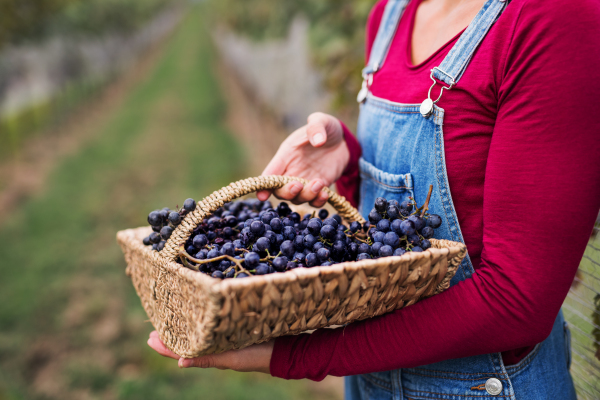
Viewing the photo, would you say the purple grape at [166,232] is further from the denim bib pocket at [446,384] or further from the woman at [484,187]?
the denim bib pocket at [446,384]

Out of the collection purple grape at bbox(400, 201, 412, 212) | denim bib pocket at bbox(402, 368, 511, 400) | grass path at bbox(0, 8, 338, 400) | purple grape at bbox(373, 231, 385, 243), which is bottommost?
grass path at bbox(0, 8, 338, 400)

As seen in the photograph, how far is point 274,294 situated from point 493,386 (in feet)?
2.24

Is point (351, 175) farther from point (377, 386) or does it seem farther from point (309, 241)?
point (377, 386)

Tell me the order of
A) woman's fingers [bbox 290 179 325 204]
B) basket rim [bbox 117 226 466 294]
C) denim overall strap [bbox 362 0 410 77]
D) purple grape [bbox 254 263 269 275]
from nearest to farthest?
1. basket rim [bbox 117 226 466 294]
2. purple grape [bbox 254 263 269 275]
3. woman's fingers [bbox 290 179 325 204]
4. denim overall strap [bbox 362 0 410 77]

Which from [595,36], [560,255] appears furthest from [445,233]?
[595,36]

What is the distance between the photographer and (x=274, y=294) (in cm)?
86

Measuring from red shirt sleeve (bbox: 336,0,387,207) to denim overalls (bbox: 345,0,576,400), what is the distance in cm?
19

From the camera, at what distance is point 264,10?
10.3m

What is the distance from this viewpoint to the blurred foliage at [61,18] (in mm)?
9555

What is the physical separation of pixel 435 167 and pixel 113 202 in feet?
20.5

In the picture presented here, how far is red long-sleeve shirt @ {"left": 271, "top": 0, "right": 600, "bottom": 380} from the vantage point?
0.84 meters

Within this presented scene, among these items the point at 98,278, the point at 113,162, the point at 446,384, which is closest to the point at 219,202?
the point at 446,384

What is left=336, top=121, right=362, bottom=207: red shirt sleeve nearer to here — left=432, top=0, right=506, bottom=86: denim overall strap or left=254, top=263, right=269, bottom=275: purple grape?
left=432, top=0, right=506, bottom=86: denim overall strap

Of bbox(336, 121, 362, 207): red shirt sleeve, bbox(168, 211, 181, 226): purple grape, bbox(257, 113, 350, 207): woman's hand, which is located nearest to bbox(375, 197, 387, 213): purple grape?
bbox(257, 113, 350, 207): woman's hand
